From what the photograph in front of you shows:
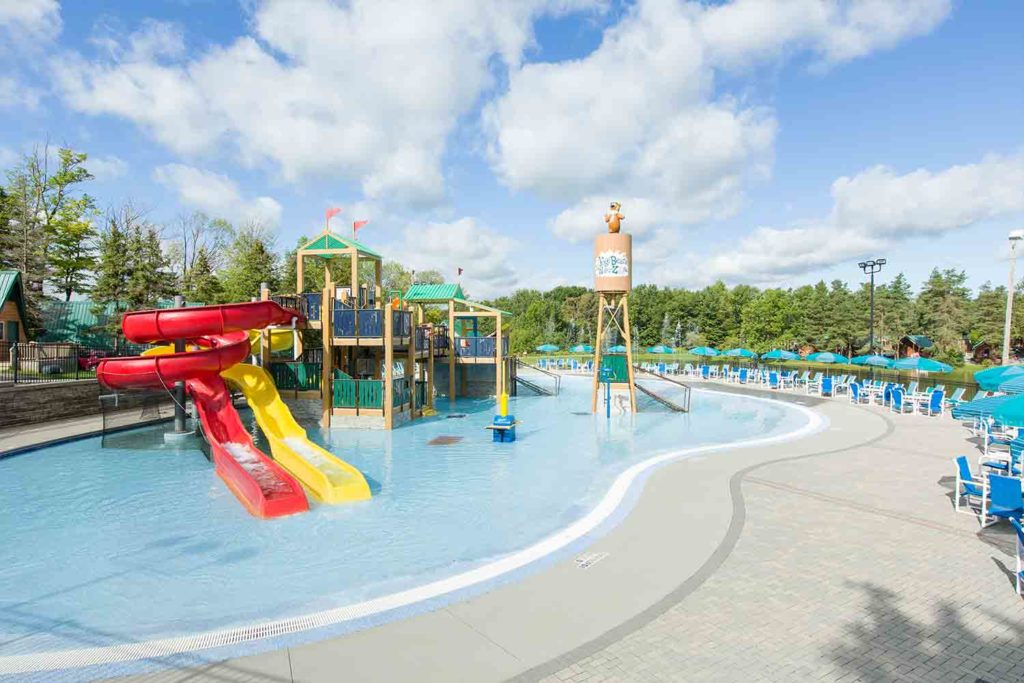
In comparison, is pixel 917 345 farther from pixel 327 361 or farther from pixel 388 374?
pixel 327 361

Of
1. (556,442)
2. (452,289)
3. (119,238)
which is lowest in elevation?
(556,442)

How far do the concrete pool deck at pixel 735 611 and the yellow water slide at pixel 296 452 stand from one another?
5.56m

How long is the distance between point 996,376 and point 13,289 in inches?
1506

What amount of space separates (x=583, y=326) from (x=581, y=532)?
2853 inches

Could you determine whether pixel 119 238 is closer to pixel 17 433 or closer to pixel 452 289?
pixel 17 433

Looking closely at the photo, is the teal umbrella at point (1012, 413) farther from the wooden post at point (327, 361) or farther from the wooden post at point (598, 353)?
the wooden post at point (327, 361)

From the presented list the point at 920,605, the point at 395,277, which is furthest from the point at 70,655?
the point at 395,277

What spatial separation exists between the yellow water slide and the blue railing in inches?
460

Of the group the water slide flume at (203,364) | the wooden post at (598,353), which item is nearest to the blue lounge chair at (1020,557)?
the water slide flume at (203,364)

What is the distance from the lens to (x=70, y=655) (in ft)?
17.5

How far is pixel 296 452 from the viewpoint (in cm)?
1316

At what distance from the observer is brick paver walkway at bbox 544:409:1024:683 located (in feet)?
16.0

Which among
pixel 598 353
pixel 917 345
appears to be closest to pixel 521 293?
pixel 917 345

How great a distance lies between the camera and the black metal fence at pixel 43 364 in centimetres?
1939
